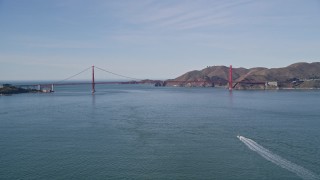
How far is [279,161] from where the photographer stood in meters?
7.39

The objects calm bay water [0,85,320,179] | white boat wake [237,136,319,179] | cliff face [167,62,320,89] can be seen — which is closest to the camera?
white boat wake [237,136,319,179]

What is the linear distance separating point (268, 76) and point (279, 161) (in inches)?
1508

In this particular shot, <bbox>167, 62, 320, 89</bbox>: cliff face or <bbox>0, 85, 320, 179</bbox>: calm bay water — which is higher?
<bbox>167, 62, 320, 89</bbox>: cliff face

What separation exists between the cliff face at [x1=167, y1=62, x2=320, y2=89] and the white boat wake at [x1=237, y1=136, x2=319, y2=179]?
25689mm

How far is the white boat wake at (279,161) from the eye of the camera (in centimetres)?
667

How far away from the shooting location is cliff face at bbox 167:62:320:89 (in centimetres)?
3908

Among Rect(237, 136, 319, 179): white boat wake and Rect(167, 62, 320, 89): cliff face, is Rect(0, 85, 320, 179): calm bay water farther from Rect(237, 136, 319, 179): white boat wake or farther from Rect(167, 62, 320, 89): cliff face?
Rect(167, 62, 320, 89): cliff face

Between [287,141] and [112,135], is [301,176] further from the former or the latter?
[112,135]

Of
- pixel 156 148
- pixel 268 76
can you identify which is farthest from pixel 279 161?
pixel 268 76

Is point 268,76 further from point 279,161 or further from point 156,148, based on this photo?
point 279,161

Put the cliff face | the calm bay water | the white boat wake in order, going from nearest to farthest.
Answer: the white boat wake, the calm bay water, the cliff face

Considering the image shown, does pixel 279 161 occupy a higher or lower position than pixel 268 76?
lower

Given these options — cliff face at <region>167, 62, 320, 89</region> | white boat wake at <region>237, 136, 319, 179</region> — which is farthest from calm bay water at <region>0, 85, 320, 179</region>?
cliff face at <region>167, 62, 320, 89</region>

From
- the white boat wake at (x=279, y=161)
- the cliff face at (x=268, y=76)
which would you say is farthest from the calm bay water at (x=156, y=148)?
the cliff face at (x=268, y=76)
